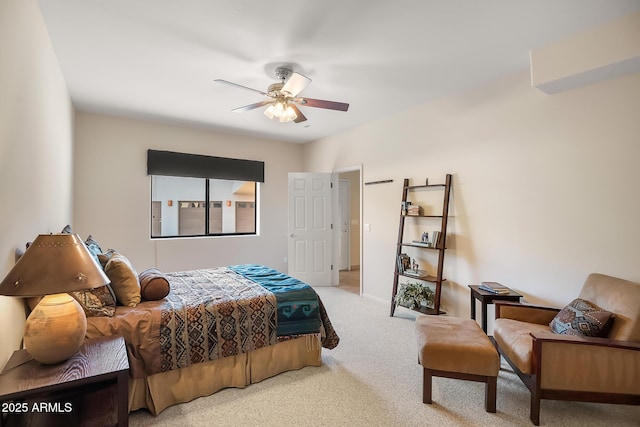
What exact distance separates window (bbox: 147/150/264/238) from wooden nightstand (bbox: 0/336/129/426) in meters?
3.62

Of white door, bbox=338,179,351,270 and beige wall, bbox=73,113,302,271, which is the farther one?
white door, bbox=338,179,351,270

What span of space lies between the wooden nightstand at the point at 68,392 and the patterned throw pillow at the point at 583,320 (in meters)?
2.72

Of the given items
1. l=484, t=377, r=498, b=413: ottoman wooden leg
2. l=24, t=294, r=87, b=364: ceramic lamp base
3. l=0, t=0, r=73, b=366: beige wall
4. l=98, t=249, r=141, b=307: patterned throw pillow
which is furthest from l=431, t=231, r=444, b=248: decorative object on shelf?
l=0, t=0, r=73, b=366: beige wall

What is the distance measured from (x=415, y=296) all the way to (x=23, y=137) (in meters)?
3.71

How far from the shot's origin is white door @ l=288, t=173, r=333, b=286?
5.45 meters

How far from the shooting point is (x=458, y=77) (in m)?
3.13

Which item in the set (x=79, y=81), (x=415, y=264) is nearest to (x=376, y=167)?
(x=415, y=264)

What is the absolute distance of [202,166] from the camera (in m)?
5.09

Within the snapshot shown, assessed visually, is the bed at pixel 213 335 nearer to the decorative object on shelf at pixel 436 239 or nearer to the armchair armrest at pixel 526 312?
the armchair armrest at pixel 526 312

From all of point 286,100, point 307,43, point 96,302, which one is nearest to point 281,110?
point 286,100

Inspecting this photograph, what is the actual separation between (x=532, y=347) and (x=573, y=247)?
1237mm

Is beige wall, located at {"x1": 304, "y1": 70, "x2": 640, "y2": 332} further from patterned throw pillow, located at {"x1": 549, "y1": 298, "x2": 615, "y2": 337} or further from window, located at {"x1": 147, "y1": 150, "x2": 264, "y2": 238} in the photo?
window, located at {"x1": 147, "y1": 150, "x2": 264, "y2": 238}

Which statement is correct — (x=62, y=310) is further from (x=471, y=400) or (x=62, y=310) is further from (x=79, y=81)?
(x=79, y=81)

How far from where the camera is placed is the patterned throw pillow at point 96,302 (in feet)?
6.25
